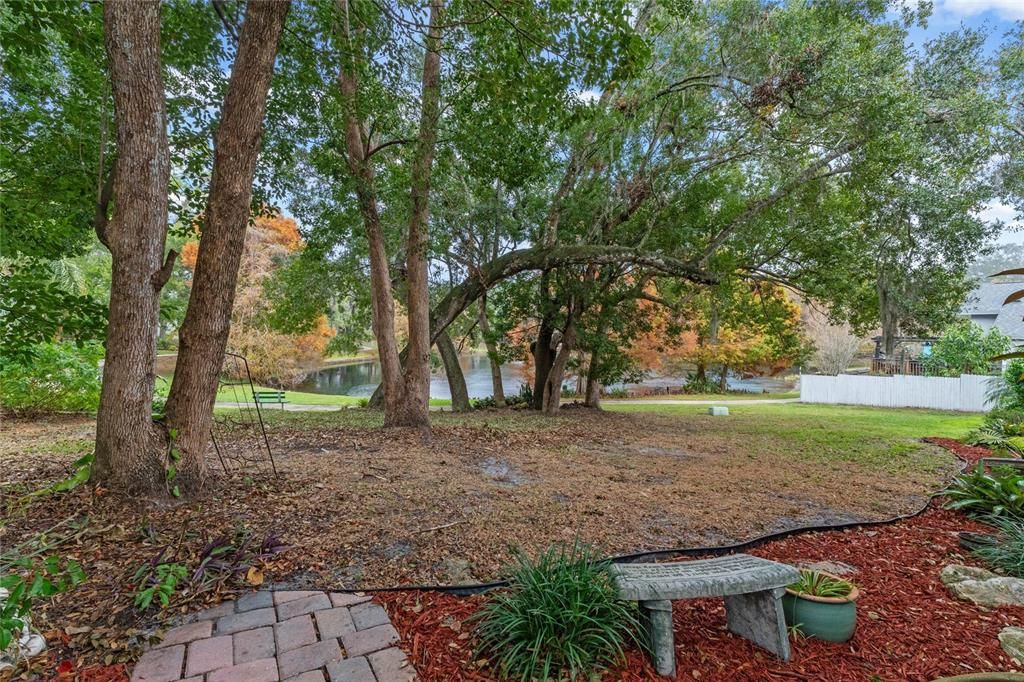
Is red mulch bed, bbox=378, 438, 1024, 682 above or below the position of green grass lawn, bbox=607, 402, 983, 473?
below

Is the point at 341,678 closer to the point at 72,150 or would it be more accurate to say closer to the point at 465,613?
the point at 465,613

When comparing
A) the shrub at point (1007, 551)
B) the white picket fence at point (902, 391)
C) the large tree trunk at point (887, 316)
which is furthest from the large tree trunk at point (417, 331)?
the white picket fence at point (902, 391)

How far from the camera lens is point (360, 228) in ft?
22.4

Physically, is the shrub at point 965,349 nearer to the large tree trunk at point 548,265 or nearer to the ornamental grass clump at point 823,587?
the large tree trunk at point 548,265

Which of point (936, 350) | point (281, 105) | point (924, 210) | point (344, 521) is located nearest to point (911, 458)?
point (924, 210)

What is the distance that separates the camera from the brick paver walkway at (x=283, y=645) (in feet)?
5.23

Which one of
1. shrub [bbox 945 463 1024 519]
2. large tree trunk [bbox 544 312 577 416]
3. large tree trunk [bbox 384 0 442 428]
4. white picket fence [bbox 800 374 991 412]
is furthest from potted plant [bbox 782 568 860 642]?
white picket fence [bbox 800 374 991 412]

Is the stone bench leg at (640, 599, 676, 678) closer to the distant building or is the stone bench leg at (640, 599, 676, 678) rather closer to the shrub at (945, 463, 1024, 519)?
the shrub at (945, 463, 1024, 519)

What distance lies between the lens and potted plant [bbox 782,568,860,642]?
1787mm

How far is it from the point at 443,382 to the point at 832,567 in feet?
68.8

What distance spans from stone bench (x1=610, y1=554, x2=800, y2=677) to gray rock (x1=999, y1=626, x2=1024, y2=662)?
0.78m

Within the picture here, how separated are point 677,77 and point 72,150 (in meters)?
6.88

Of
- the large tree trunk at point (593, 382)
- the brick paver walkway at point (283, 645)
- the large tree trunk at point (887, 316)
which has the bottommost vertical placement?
the brick paver walkway at point (283, 645)

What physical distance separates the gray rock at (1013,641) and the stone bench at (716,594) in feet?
2.57
